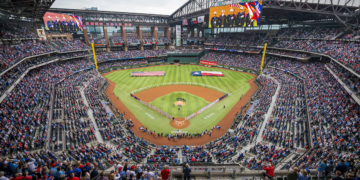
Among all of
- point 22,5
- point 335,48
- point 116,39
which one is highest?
point 22,5

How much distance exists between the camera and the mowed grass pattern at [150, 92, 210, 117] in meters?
30.5

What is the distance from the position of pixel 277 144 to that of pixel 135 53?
6402 cm

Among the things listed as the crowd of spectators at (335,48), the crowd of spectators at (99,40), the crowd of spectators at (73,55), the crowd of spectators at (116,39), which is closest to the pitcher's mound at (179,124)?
the crowd of spectators at (335,48)

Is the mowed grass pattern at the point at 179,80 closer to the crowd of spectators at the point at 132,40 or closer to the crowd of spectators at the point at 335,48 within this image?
the crowd of spectators at the point at 335,48

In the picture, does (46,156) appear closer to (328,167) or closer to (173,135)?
(173,135)

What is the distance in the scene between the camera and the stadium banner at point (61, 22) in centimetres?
5056

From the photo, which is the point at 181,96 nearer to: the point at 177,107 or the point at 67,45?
the point at 177,107

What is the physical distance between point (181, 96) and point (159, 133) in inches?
556

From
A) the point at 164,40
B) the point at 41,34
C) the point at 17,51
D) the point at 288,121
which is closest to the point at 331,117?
the point at 288,121

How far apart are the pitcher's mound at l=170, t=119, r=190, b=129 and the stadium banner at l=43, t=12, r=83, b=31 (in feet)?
167

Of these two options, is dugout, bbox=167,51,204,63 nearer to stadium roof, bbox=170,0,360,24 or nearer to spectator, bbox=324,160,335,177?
stadium roof, bbox=170,0,360,24

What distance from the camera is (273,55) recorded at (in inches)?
2235

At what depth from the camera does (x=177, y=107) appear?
106ft

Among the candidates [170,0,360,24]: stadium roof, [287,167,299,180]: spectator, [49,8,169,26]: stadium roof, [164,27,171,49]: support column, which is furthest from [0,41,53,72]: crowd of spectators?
[170,0,360,24]: stadium roof
